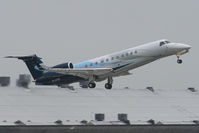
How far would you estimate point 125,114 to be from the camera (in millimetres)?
107500

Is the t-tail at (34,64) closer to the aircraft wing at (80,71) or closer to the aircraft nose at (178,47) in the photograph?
the aircraft wing at (80,71)

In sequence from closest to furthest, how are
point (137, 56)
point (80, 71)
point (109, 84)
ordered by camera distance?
point (137, 56) < point (80, 71) < point (109, 84)

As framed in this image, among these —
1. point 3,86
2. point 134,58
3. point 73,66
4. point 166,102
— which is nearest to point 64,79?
point 73,66

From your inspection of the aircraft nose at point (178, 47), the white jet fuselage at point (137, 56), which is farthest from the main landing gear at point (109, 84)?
the aircraft nose at point (178, 47)

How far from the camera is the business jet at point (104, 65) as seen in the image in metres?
89.9

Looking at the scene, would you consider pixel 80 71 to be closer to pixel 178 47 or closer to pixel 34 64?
pixel 34 64

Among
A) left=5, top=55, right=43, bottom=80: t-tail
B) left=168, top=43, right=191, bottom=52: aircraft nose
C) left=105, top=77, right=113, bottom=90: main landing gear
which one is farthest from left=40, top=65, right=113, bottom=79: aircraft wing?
left=168, top=43, right=191, bottom=52: aircraft nose

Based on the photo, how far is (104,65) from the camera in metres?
94.1

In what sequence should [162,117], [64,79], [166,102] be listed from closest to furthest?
[64,79]
[162,117]
[166,102]

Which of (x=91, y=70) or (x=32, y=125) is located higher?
(x=91, y=70)

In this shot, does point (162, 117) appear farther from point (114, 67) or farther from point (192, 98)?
point (114, 67)

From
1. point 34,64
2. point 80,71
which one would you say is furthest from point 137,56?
point 34,64

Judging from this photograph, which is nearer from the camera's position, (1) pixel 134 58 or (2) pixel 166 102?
(1) pixel 134 58

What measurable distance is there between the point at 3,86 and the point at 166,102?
27328mm
